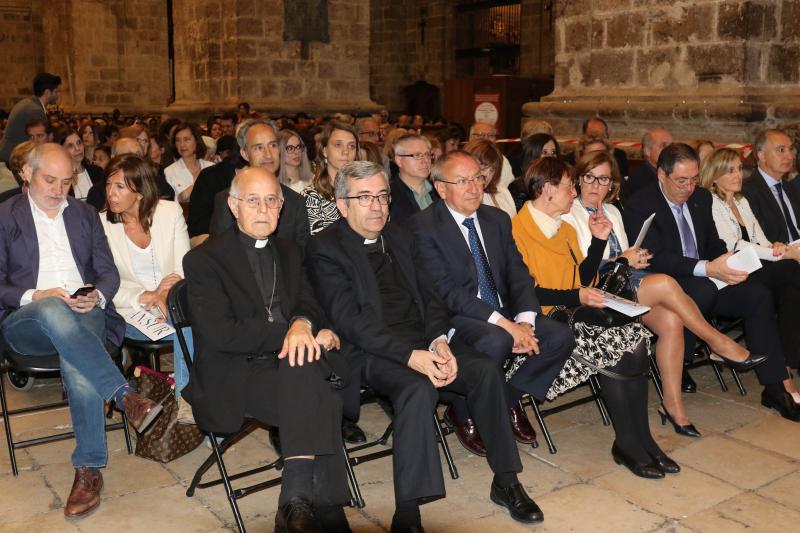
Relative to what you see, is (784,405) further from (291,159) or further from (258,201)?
(291,159)

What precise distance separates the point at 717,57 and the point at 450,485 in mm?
5033

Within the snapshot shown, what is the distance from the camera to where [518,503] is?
3.62 metres

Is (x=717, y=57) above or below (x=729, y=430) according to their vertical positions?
above

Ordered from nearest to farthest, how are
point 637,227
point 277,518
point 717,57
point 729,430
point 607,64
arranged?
point 277,518 → point 729,430 → point 637,227 → point 717,57 → point 607,64

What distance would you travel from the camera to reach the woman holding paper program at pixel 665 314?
4.55 m

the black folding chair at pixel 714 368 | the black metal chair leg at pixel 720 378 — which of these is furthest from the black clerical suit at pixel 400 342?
the black metal chair leg at pixel 720 378

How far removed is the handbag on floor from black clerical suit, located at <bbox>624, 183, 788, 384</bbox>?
106 inches

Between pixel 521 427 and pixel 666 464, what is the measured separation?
72cm

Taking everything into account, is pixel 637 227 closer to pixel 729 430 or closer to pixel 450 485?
pixel 729 430

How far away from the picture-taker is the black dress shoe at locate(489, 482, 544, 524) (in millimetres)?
3580

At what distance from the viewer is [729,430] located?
15.1 ft

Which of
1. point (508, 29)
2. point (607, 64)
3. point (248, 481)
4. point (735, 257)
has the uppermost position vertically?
point (508, 29)

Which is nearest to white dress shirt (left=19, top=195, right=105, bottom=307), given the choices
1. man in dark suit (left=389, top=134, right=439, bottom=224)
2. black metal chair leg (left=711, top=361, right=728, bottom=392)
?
man in dark suit (left=389, top=134, right=439, bottom=224)

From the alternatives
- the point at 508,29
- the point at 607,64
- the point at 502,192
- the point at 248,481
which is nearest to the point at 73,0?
the point at 508,29
